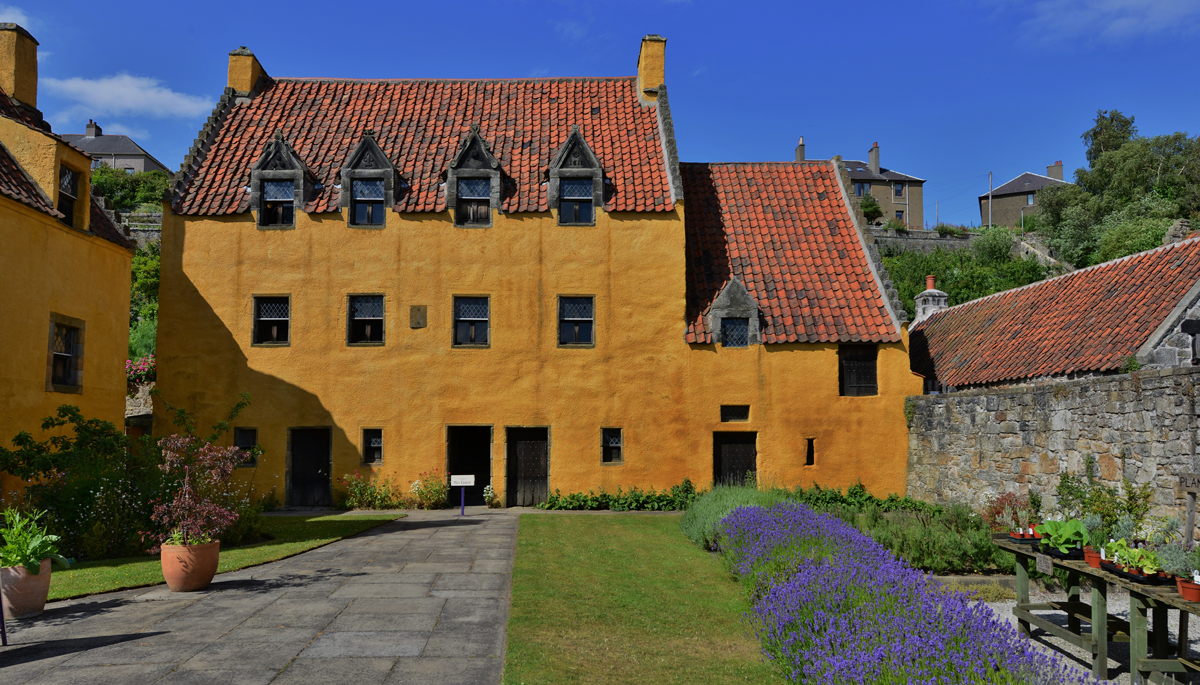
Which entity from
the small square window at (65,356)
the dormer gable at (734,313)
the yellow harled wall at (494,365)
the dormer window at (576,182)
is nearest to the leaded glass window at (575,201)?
the dormer window at (576,182)

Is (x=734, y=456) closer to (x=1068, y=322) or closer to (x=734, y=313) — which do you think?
(x=734, y=313)

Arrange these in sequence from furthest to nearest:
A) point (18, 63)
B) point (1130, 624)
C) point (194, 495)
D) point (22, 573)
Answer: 1. point (18, 63)
2. point (194, 495)
3. point (22, 573)
4. point (1130, 624)

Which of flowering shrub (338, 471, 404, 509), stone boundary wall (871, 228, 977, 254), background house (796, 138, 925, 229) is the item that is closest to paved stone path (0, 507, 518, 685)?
flowering shrub (338, 471, 404, 509)

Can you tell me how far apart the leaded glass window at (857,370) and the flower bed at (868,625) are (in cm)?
1098

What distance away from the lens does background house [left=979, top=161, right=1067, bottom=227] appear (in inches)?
2951

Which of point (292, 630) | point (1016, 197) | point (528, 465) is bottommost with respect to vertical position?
point (292, 630)

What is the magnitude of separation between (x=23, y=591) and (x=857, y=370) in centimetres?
1801

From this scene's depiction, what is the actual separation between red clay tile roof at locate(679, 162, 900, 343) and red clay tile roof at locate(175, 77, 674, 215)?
7.55ft

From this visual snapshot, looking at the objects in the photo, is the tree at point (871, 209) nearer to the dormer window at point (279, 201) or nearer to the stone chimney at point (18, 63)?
the dormer window at point (279, 201)

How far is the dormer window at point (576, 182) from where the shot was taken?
2022 cm

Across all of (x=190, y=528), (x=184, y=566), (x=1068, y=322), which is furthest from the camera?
(x=1068, y=322)

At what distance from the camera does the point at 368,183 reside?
66.6 feet

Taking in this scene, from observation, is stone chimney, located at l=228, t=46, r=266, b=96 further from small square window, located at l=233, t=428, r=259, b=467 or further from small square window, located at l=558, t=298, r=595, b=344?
small square window, located at l=558, t=298, r=595, b=344

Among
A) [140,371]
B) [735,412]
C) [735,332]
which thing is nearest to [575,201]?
[735,332]
